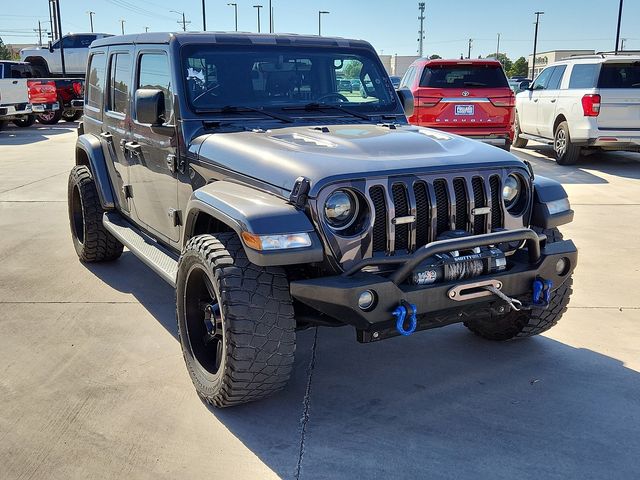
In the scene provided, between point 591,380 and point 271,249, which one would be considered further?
point 591,380

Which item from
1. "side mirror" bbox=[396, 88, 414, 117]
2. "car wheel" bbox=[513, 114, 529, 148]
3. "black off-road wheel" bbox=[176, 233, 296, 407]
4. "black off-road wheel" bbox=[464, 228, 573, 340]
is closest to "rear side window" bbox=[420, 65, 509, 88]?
"car wheel" bbox=[513, 114, 529, 148]

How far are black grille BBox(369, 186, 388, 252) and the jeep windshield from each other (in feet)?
4.41

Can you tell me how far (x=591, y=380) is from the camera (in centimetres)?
375

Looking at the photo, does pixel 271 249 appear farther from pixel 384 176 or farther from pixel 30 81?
pixel 30 81

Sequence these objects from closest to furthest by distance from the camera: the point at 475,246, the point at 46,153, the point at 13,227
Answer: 1. the point at 475,246
2. the point at 13,227
3. the point at 46,153

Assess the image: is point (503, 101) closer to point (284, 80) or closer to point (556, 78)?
point (556, 78)

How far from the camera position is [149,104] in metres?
3.91

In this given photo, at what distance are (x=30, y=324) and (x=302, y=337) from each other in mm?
1871

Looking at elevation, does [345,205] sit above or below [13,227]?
above

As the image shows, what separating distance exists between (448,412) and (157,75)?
276cm

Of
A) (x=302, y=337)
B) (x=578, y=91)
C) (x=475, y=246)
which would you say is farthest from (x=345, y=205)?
(x=578, y=91)

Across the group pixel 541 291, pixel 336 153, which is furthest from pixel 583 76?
pixel 336 153

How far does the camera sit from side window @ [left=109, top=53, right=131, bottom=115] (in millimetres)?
4930

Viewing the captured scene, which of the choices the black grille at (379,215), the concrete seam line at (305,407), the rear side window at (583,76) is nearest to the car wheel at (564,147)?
the rear side window at (583,76)
